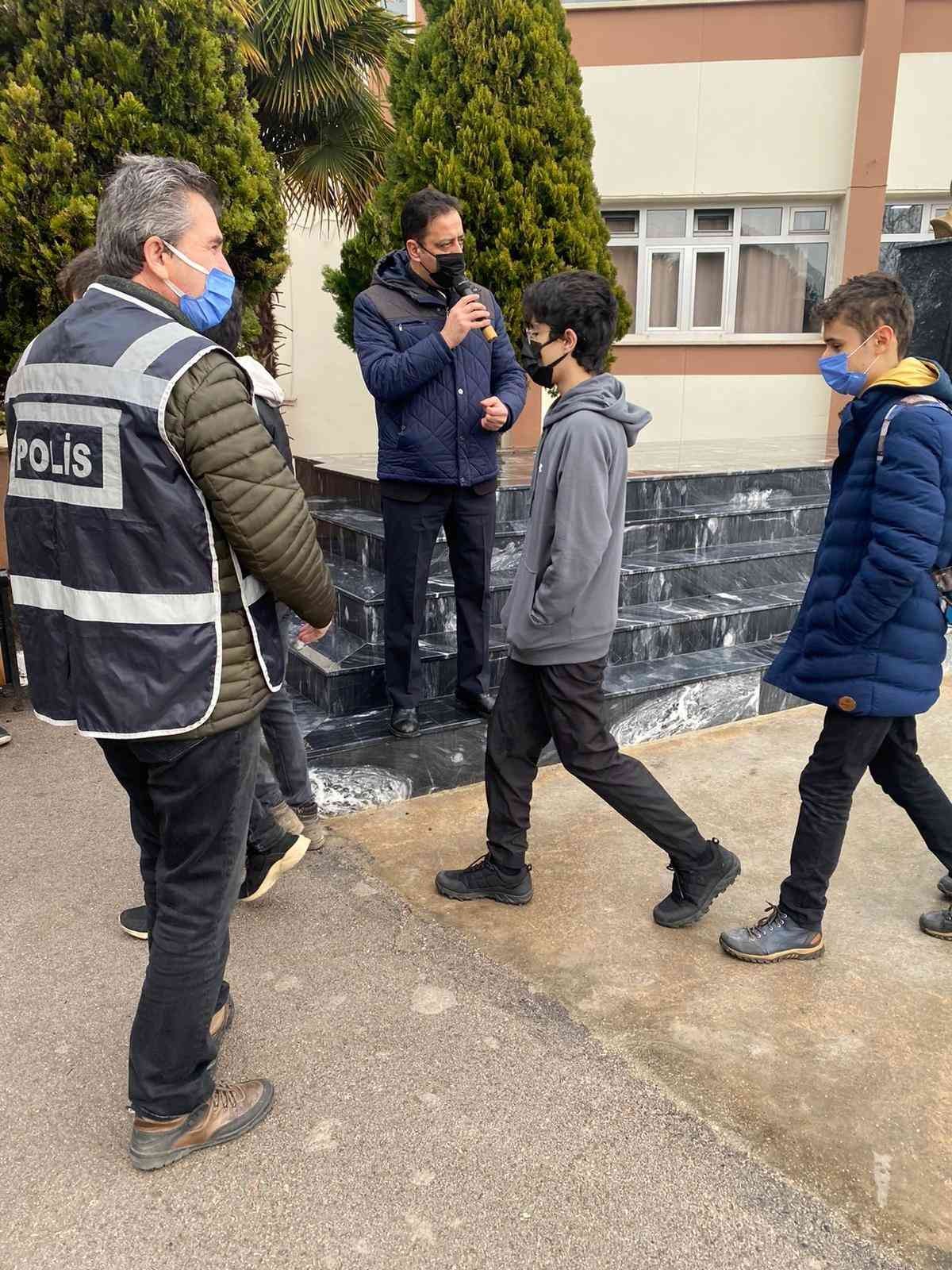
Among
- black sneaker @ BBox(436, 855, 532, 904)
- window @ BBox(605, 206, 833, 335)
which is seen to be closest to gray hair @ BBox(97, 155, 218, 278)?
black sneaker @ BBox(436, 855, 532, 904)

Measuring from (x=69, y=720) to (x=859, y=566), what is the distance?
1986 mm

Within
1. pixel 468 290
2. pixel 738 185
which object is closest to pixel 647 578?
pixel 468 290

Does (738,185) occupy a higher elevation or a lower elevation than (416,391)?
higher

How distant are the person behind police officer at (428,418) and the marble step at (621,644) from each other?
0.62 feet

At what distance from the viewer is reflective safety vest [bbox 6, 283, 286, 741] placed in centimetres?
174

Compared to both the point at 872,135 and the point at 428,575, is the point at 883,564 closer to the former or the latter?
the point at 428,575

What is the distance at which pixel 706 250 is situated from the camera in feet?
39.3

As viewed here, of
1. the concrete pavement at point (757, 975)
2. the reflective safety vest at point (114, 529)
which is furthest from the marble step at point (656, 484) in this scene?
the reflective safety vest at point (114, 529)

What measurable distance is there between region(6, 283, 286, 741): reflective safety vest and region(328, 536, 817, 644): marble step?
2.41 meters

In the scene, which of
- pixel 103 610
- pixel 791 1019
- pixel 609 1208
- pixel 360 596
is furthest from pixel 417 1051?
pixel 360 596

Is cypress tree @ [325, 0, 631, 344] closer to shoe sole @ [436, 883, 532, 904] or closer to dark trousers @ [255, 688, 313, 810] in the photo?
dark trousers @ [255, 688, 313, 810]

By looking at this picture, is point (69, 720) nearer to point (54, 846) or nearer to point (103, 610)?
point (103, 610)

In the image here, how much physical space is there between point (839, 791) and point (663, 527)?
10.8 ft

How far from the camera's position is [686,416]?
11.8m
